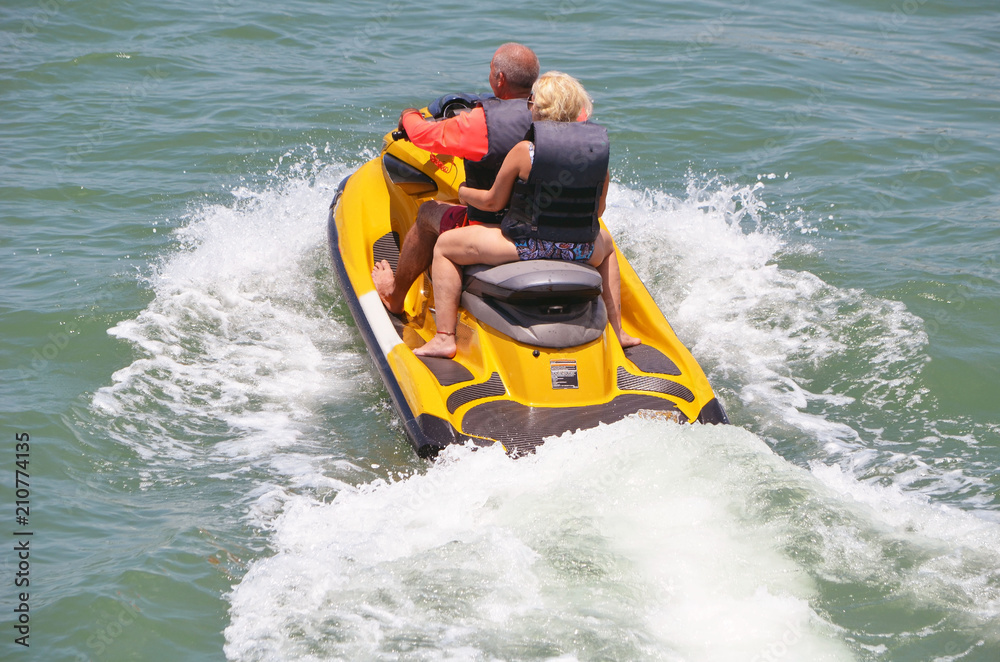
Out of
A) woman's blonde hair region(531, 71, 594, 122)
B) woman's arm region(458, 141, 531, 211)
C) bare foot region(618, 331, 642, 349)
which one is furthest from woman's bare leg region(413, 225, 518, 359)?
bare foot region(618, 331, 642, 349)

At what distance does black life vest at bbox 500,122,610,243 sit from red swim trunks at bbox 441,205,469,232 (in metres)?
0.42

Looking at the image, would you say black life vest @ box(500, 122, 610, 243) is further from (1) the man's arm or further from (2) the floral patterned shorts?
(1) the man's arm

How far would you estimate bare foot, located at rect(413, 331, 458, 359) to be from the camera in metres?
5.02

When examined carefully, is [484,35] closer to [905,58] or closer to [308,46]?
[308,46]

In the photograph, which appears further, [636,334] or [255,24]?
[255,24]

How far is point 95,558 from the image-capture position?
403cm

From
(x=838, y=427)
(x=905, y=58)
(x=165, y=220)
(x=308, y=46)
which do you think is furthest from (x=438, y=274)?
(x=905, y=58)

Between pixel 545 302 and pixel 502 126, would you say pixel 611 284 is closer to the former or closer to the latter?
pixel 545 302

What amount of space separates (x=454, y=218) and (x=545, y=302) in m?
0.77

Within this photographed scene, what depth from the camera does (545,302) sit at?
473 cm

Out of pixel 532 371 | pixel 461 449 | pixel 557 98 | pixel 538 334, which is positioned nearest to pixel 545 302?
pixel 538 334

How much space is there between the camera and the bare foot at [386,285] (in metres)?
5.66

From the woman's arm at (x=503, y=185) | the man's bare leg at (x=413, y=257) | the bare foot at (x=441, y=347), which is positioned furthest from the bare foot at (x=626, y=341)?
the man's bare leg at (x=413, y=257)

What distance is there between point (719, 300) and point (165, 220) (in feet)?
13.6
